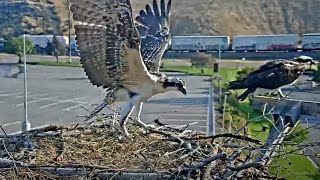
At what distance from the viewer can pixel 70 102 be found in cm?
2105

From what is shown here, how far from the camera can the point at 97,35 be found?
5.28m

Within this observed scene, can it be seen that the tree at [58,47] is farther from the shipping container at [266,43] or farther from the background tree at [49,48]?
the shipping container at [266,43]

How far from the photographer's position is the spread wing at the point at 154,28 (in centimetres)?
671

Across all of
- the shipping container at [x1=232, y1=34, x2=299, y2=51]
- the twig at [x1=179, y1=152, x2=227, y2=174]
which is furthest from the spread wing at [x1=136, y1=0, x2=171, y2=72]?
the shipping container at [x1=232, y1=34, x2=299, y2=51]

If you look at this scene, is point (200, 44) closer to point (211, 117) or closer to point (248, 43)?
point (248, 43)

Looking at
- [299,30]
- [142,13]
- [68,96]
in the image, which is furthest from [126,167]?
[299,30]

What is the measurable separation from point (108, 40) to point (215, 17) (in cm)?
7419

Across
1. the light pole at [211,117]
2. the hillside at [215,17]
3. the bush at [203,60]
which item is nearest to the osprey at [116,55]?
the light pole at [211,117]

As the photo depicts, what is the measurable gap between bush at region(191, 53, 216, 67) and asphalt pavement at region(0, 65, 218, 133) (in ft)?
21.2

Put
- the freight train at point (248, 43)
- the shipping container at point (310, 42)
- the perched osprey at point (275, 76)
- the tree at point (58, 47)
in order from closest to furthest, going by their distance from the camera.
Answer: the perched osprey at point (275, 76) → the shipping container at point (310, 42) → the freight train at point (248, 43) → the tree at point (58, 47)

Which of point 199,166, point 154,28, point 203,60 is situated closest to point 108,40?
point 199,166

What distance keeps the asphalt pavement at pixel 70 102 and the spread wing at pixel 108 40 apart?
6.37m

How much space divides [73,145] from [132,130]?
3.15 ft

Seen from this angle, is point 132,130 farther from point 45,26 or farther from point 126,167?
point 45,26
